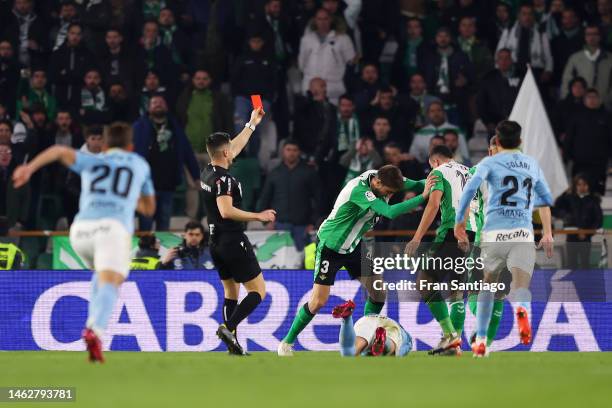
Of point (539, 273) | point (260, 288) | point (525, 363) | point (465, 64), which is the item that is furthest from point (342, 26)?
point (525, 363)

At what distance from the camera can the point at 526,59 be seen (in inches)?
926

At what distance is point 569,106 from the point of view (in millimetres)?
22703

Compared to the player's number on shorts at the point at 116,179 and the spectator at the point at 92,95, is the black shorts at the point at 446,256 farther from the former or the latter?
the spectator at the point at 92,95

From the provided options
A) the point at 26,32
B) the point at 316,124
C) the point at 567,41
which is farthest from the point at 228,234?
the point at 26,32

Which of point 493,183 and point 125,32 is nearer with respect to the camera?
point 493,183

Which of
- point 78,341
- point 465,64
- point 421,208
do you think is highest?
point 465,64

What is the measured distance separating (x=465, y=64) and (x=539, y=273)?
6.52 meters

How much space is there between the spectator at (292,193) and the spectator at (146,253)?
2373mm

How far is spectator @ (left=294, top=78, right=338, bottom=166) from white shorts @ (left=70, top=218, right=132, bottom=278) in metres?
10.9

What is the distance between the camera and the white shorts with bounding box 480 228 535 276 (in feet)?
44.5

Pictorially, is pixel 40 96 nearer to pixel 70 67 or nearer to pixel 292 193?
pixel 70 67

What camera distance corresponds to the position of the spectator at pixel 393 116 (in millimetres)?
22219

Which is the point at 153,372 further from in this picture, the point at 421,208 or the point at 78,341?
the point at 421,208

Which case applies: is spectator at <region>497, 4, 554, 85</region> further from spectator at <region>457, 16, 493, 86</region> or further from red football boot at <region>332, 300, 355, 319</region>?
red football boot at <region>332, 300, 355, 319</region>
